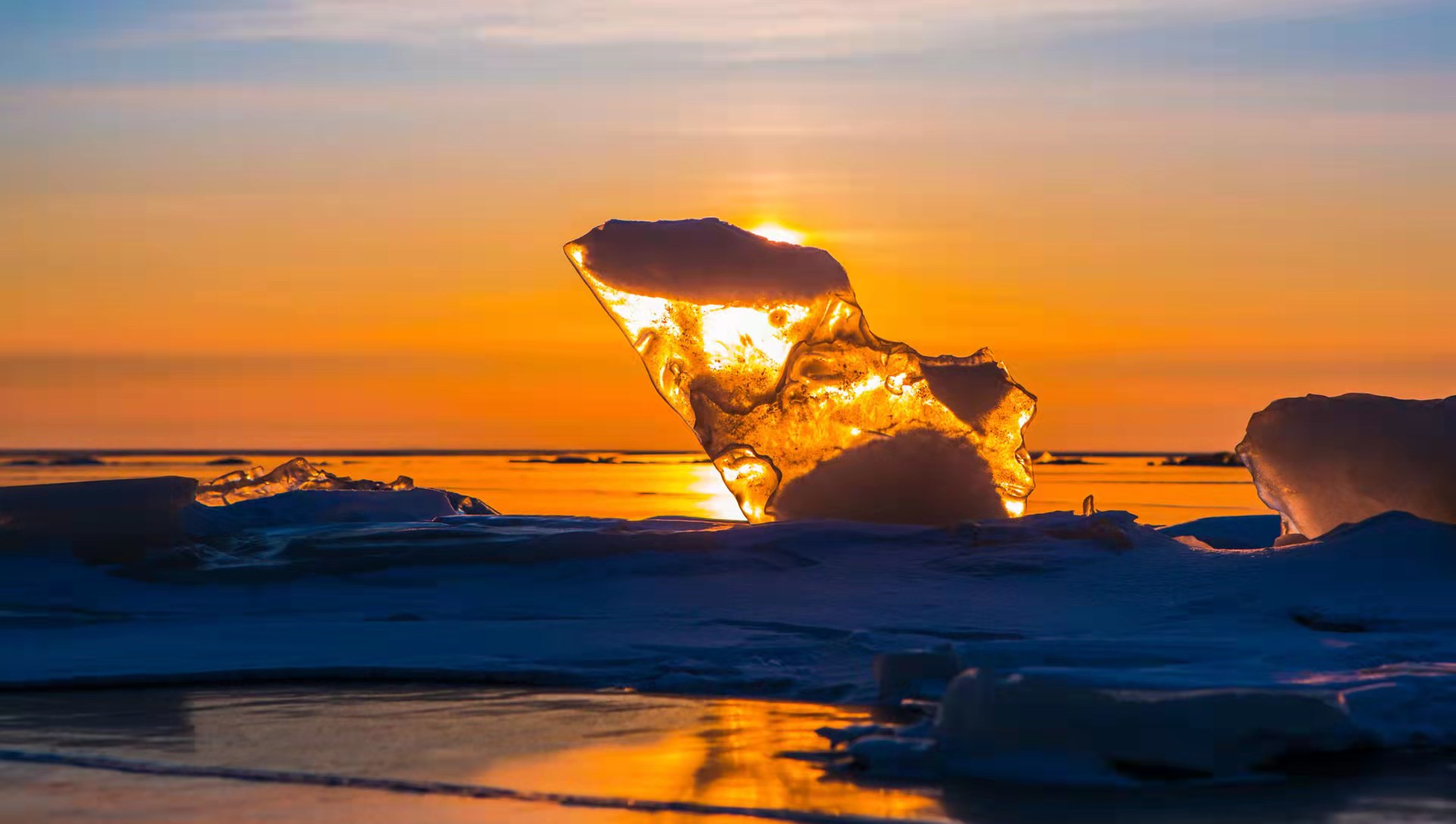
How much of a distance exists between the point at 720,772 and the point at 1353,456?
8.08 meters

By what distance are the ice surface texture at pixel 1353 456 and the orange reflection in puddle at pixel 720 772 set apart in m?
6.63

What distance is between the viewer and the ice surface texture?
12.1 m

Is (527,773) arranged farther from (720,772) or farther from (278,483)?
(278,483)

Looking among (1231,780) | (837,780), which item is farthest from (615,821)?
(1231,780)

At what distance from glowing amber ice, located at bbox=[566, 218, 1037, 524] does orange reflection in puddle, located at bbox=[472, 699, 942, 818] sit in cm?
603

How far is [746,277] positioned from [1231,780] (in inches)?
306

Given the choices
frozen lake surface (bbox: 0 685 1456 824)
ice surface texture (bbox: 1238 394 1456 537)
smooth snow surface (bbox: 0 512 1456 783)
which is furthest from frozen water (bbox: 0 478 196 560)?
ice surface texture (bbox: 1238 394 1456 537)

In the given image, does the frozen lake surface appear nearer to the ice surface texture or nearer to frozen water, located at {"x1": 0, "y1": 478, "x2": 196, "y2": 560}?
frozen water, located at {"x1": 0, "y1": 478, "x2": 196, "y2": 560}

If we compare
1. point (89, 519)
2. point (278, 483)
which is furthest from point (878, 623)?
point (278, 483)

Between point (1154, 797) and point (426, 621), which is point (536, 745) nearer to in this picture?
point (1154, 797)

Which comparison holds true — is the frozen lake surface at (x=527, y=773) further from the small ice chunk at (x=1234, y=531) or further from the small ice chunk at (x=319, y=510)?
the small ice chunk at (x=1234, y=531)

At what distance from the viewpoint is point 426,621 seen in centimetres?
1016

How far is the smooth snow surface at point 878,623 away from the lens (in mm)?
6371

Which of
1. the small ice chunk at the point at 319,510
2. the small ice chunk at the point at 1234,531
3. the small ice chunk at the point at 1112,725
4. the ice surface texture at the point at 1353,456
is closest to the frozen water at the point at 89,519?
the small ice chunk at the point at 319,510
